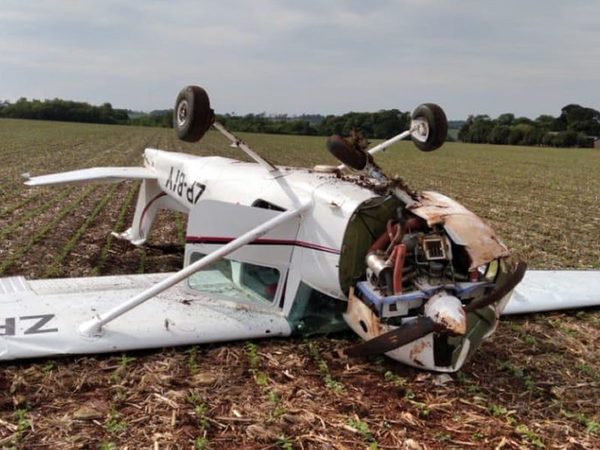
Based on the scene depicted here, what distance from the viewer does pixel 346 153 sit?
5176 mm

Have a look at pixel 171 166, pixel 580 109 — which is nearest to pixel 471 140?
pixel 580 109

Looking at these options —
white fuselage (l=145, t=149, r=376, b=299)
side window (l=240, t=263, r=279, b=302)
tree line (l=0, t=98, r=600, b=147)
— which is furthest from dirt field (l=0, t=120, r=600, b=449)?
tree line (l=0, t=98, r=600, b=147)

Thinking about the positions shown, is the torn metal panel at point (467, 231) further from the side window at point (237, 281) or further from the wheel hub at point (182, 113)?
the wheel hub at point (182, 113)

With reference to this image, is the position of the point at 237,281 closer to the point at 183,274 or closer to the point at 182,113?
the point at 183,274

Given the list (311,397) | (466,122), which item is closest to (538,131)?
(466,122)

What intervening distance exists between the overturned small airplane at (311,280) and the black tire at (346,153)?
12 millimetres

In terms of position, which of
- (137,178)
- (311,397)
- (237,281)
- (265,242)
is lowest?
(311,397)

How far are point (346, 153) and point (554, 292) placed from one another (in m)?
3.68

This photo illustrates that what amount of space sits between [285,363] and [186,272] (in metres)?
1.18

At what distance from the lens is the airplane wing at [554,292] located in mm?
6938

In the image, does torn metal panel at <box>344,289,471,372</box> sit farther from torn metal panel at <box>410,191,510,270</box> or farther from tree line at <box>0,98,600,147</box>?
tree line at <box>0,98,600,147</box>

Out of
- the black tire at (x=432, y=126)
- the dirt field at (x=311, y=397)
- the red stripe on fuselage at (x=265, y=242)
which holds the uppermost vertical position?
the black tire at (x=432, y=126)

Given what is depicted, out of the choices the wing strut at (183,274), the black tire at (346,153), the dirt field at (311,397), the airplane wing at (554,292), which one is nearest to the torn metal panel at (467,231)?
the black tire at (346,153)

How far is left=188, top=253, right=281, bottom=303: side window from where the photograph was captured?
6.13 m
